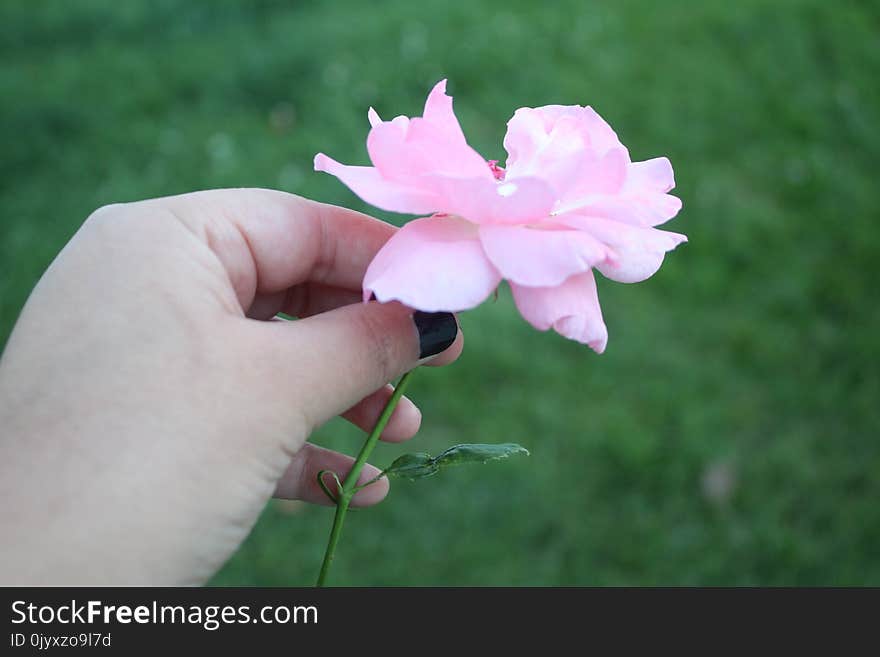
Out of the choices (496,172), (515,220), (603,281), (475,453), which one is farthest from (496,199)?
(603,281)

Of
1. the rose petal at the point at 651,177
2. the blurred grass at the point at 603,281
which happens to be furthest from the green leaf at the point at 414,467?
the blurred grass at the point at 603,281

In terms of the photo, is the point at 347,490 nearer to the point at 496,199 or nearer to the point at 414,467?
the point at 414,467

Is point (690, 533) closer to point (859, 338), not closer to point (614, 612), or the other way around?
point (859, 338)

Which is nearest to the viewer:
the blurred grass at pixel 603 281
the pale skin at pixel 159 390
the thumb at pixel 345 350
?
the pale skin at pixel 159 390

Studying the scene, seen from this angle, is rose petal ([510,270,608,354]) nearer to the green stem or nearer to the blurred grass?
the green stem

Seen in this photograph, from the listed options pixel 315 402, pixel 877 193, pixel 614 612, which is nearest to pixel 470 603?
pixel 614 612

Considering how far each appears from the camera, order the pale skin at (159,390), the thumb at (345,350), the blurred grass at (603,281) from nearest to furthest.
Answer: the pale skin at (159,390) → the thumb at (345,350) → the blurred grass at (603,281)

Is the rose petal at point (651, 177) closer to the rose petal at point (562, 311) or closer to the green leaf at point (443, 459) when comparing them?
the rose petal at point (562, 311)
